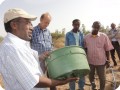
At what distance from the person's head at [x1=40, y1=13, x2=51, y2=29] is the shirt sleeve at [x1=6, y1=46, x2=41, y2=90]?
2.91 m

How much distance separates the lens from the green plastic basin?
9.45ft

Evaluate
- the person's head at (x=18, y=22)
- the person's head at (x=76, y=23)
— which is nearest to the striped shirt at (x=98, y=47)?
the person's head at (x=76, y=23)

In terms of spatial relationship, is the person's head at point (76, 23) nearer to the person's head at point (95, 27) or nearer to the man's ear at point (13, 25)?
the person's head at point (95, 27)

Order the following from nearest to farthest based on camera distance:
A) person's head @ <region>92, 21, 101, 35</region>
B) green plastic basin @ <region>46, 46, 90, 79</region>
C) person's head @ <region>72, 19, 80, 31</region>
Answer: green plastic basin @ <region>46, 46, 90, 79</region>
person's head @ <region>72, 19, 80, 31</region>
person's head @ <region>92, 21, 101, 35</region>

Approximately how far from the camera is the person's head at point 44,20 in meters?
5.16

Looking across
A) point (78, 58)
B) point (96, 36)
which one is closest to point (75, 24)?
point (96, 36)

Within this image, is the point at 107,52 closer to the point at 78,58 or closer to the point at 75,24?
the point at 75,24

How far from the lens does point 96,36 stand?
5902 mm

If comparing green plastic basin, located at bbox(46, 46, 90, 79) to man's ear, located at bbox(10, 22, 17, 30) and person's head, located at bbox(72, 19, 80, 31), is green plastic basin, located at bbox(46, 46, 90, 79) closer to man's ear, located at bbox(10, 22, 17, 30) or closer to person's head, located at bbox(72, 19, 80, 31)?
man's ear, located at bbox(10, 22, 17, 30)

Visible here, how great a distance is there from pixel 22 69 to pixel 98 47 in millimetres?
3731

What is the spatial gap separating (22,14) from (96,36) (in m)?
3.56

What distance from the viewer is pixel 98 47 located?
5.88m

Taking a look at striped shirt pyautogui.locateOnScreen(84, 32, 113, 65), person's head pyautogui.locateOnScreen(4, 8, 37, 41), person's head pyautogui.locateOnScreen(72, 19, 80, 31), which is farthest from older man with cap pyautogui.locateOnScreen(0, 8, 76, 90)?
striped shirt pyautogui.locateOnScreen(84, 32, 113, 65)

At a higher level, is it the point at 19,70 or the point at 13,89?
the point at 19,70
